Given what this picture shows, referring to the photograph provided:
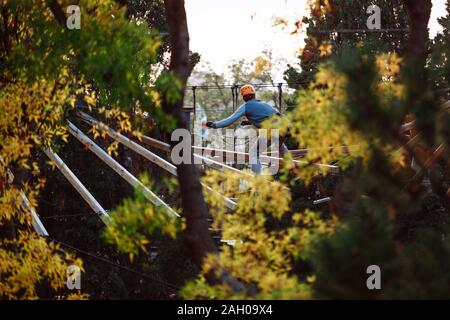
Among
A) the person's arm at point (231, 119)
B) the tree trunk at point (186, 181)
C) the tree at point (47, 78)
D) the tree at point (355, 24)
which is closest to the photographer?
the tree trunk at point (186, 181)

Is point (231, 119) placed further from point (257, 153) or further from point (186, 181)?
point (186, 181)

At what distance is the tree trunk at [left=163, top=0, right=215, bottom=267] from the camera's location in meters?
4.51

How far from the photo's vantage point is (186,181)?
456cm

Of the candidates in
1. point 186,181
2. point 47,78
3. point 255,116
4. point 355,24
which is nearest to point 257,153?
point 255,116

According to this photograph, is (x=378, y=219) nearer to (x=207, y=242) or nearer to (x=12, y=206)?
(x=207, y=242)

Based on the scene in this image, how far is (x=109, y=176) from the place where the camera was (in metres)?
13.6

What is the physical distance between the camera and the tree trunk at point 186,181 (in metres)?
4.51

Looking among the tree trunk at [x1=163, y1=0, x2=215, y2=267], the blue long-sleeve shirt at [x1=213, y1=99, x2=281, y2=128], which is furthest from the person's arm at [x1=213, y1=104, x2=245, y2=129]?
the tree trunk at [x1=163, y1=0, x2=215, y2=267]

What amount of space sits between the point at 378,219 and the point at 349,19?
1374cm

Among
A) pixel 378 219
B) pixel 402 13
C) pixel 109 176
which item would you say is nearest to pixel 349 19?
pixel 402 13

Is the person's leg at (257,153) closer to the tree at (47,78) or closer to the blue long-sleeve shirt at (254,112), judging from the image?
the blue long-sleeve shirt at (254,112)

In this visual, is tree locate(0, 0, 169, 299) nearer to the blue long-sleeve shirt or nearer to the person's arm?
the person's arm

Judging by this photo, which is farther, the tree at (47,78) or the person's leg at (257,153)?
the person's leg at (257,153)

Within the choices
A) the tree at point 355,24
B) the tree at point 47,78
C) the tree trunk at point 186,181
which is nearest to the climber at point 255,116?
the tree at point 47,78
